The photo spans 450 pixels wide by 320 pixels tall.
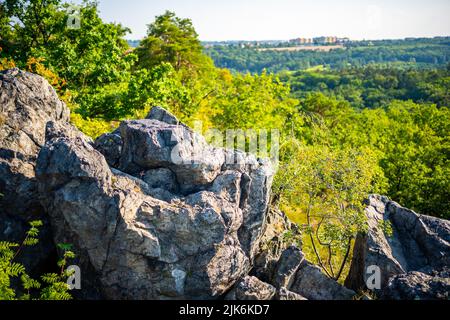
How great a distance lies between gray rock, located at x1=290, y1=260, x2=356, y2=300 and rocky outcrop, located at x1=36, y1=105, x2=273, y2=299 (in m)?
2.21

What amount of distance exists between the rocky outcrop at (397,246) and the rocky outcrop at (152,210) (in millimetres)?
5178

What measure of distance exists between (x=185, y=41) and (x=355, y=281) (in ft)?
148

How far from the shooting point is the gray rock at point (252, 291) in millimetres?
12758

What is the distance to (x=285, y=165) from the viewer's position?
19.5 meters

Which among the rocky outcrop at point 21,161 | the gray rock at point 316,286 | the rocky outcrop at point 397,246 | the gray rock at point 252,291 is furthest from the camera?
the rocky outcrop at point 397,246

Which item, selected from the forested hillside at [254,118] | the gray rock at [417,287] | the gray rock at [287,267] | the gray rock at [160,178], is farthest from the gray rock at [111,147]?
the gray rock at [417,287]

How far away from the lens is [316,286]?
14992 millimetres

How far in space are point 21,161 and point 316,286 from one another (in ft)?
41.4

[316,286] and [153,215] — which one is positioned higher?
[153,215]

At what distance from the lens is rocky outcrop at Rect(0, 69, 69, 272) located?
43.3 feet

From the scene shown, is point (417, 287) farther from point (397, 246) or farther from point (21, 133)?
point (21, 133)

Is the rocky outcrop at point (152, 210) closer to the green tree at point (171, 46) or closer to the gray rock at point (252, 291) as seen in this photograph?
the gray rock at point (252, 291)

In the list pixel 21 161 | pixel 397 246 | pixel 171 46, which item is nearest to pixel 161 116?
pixel 21 161

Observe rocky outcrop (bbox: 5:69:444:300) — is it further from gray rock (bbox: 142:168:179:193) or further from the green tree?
the green tree
